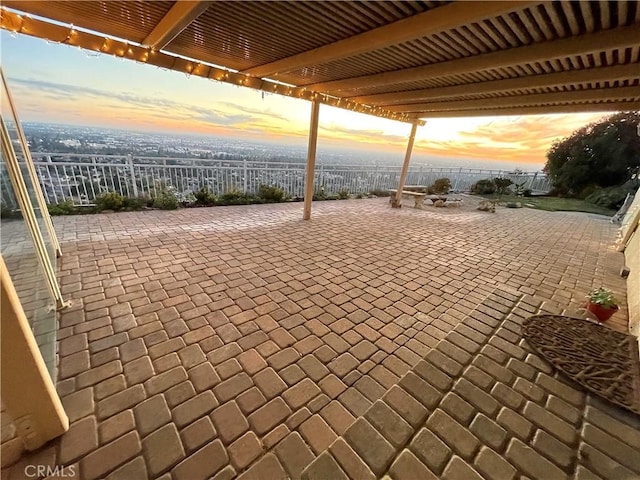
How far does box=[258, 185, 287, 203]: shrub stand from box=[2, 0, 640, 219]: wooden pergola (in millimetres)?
3201

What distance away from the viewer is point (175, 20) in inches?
Result: 85.2

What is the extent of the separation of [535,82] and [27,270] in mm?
5594

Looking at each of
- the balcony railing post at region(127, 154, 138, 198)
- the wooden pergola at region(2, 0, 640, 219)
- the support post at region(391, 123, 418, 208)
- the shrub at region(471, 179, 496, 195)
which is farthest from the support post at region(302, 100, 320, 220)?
the shrub at region(471, 179, 496, 195)

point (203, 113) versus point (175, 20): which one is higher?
point (175, 20)

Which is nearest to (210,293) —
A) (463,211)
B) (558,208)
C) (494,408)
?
(494,408)

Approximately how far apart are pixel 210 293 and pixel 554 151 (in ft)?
55.0

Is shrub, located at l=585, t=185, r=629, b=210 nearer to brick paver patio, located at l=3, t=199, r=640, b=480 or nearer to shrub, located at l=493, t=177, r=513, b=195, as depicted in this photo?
shrub, located at l=493, t=177, r=513, b=195

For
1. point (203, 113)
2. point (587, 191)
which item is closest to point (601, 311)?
point (203, 113)

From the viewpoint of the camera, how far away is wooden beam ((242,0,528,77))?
168 centimetres

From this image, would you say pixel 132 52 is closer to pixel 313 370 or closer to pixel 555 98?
pixel 313 370

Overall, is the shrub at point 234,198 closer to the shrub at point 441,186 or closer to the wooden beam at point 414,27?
the wooden beam at point 414,27

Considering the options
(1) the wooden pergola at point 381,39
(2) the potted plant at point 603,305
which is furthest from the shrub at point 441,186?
(2) the potted plant at point 603,305

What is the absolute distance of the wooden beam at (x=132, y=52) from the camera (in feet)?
7.93

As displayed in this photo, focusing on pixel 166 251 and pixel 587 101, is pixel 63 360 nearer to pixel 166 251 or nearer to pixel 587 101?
pixel 166 251
